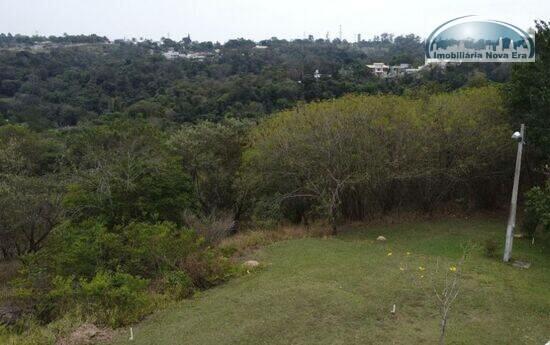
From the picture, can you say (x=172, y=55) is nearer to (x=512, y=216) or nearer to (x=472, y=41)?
(x=472, y=41)

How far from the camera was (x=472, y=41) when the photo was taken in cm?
1314

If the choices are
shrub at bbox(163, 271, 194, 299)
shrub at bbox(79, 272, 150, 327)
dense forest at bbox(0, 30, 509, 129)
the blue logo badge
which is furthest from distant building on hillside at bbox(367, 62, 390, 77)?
shrub at bbox(79, 272, 150, 327)

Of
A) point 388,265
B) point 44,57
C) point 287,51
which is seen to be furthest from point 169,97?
point 287,51

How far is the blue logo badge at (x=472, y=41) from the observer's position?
13.0 m

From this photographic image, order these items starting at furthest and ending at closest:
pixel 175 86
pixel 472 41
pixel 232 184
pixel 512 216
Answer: pixel 175 86 < pixel 232 184 < pixel 472 41 < pixel 512 216

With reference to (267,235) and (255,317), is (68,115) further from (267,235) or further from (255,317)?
(255,317)

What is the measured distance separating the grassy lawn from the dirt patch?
302 millimetres

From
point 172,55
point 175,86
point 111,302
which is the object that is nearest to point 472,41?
point 111,302

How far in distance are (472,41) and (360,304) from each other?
825 centimetres

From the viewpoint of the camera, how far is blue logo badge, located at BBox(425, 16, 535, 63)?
1297 centimetres

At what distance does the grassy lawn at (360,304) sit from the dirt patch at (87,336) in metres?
0.30

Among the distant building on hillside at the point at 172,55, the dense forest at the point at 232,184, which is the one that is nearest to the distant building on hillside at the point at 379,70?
the dense forest at the point at 232,184

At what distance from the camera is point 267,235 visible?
48.3 ft

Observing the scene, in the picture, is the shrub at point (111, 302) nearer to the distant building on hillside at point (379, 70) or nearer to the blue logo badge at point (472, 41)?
the blue logo badge at point (472, 41)
